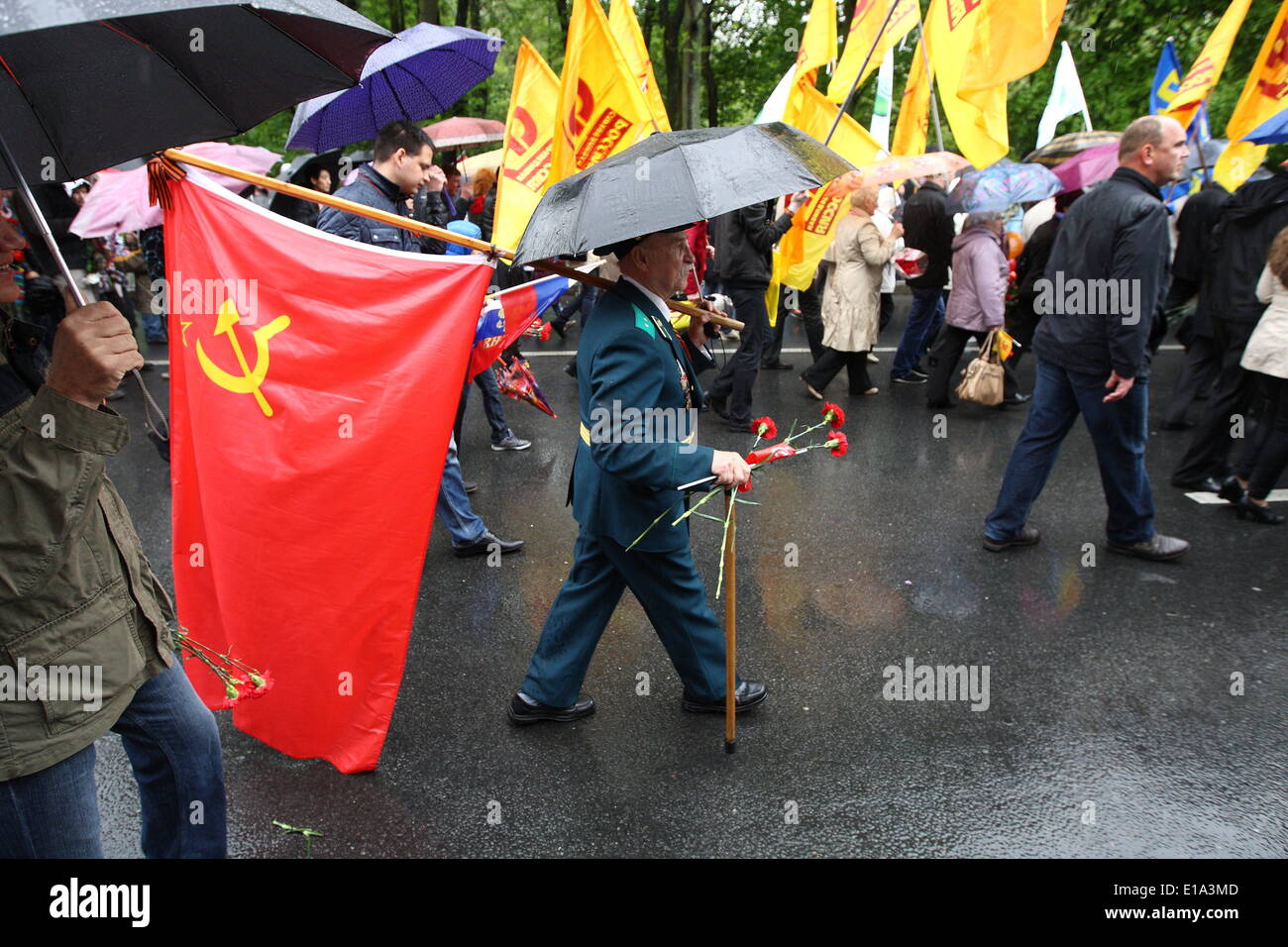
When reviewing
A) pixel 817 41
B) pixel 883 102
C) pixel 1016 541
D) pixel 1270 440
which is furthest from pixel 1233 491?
pixel 883 102

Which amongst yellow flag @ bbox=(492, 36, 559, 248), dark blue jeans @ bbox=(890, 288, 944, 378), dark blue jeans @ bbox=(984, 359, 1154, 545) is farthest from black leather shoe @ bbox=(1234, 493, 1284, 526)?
yellow flag @ bbox=(492, 36, 559, 248)

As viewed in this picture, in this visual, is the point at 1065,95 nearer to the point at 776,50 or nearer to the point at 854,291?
the point at 854,291

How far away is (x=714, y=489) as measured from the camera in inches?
119

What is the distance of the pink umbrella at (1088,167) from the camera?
8656mm

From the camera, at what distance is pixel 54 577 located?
181cm

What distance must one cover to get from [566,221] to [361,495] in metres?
1.07

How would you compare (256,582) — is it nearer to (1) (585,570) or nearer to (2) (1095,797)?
(1) (585,570)

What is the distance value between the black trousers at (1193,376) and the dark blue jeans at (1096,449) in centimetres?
252

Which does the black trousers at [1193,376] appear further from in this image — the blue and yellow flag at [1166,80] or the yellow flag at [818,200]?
the yellow flag at [818,200]

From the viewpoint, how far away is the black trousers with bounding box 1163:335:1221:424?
23.0 ft

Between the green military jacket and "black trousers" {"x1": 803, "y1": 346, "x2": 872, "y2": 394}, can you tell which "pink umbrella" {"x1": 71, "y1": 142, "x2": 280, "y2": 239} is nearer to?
"black trousers" {"x1": 803, "y1": 346, "x2": 872, "y2": 394}

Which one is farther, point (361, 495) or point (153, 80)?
point (361, 495)

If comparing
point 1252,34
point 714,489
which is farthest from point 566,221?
point 1252,34

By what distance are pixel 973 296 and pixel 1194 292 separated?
1.67 meters
